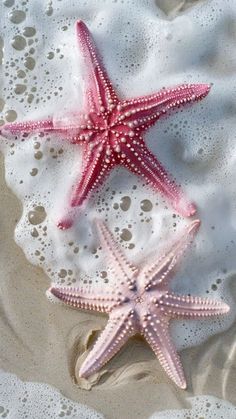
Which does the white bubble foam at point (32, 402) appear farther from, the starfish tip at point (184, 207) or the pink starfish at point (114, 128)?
the starfish tip at point (184, 207)

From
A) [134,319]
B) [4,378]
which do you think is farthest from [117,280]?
[4,378]

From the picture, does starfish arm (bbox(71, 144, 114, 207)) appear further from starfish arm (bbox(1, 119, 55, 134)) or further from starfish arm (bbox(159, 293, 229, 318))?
starfish arm (bbox(159, 293, 229, 318))

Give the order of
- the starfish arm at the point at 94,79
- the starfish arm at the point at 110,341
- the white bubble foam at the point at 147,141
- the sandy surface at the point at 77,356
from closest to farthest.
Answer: the starfish arm at the point at 110,341 < the starfish arm at the point at 94,79 < the sandy surface at the point at 77,356 < the white bubble foam at the point at 147,141

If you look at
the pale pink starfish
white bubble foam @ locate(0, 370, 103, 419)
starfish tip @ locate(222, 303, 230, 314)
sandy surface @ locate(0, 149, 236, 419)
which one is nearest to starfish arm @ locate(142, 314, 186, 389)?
the pale pink starfish

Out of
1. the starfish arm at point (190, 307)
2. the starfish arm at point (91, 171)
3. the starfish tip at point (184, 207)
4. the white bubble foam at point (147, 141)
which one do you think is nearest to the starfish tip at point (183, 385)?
the white bubble foam at point (147, 141)

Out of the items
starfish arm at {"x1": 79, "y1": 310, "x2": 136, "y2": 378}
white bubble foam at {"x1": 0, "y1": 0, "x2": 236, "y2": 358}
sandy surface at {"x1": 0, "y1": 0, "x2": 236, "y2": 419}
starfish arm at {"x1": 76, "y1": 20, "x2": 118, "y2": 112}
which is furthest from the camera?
white bubble foam at {"x1": 0, "y1": 0, "x2": 236, "y2": 358}

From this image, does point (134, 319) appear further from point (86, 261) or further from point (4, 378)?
point (4, 378)
